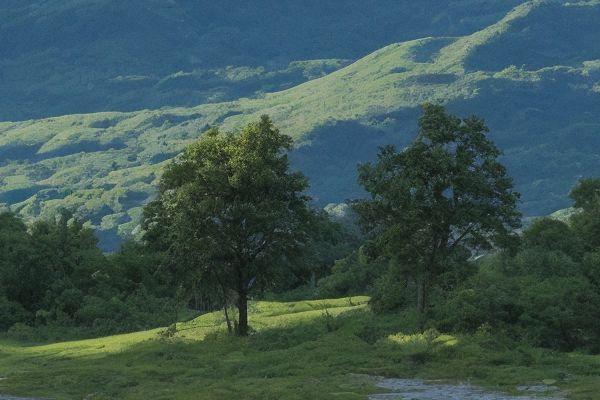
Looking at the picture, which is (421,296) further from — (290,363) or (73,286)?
(73,286)

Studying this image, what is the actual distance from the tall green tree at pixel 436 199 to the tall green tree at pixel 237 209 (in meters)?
5.42

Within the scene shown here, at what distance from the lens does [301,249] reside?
7775 cm

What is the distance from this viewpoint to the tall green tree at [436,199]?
7106 cm

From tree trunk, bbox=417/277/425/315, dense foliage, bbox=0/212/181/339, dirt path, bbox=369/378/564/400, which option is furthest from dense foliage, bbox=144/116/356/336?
dense foliage, bbox=0/212/181/339

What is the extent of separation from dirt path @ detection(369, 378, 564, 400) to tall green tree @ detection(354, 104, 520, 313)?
50.0 feet

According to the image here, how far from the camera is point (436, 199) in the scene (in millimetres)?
71688

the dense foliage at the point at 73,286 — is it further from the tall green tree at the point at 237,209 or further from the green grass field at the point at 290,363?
the tall green tree at the point at 237,209

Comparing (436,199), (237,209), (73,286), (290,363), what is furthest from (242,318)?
(73,286)

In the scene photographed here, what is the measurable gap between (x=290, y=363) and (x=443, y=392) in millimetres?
11347

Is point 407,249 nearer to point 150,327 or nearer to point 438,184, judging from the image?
point 438,184

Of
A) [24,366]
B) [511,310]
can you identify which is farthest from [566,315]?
[24,366]

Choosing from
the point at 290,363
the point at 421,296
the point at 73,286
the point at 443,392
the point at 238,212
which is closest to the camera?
the point at 443,392

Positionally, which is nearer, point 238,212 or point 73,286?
point 238,212

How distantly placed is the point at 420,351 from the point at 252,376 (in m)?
9.31
